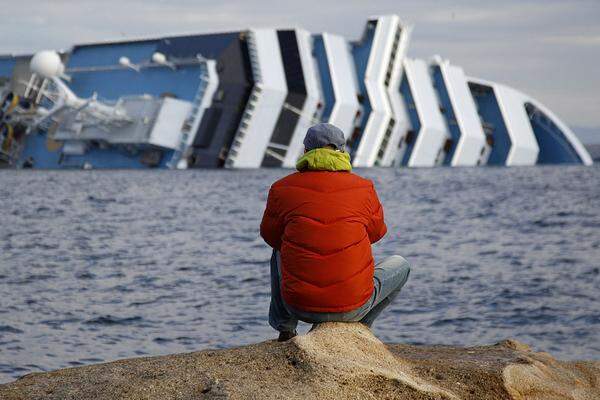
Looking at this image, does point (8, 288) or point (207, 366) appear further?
point (8, 288)

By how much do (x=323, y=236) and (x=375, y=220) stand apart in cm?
41

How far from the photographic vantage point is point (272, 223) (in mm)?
6301

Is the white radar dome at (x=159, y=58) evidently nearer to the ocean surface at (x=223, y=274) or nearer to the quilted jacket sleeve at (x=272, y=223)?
the ocean surface at (x=223, y=274)

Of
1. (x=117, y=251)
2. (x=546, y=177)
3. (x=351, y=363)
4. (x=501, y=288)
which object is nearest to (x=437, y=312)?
(x=501, y=288)

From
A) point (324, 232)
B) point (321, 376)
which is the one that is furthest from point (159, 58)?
point (321, 376)

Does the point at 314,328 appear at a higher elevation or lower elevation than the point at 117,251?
higher

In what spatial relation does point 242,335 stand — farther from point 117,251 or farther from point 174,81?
point 174,81

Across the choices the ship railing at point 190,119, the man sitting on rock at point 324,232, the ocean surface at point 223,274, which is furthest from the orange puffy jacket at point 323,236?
the ship railing at point 190,119

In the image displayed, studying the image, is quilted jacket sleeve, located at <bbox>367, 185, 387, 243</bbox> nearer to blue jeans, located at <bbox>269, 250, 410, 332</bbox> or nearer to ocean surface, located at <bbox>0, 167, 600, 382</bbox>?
blue jeans, located at <bbox>269, 250, 410, 332</bbox>

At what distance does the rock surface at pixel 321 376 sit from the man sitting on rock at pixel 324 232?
178mm

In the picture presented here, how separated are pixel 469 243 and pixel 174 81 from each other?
90.7 feet

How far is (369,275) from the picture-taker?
20.8ft

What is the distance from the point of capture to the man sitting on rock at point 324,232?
6.09 m

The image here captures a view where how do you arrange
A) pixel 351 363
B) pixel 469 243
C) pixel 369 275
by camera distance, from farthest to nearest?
pixel 469 243 → pixel 369 275 → pixel 351 363
